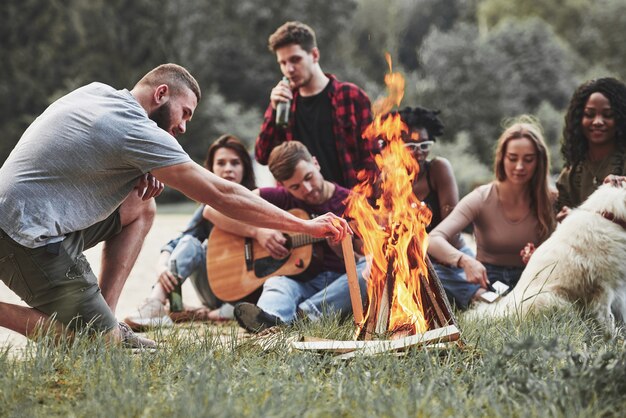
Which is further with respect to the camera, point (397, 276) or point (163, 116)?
point (163, 116)

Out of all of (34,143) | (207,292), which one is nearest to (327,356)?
(34,143)

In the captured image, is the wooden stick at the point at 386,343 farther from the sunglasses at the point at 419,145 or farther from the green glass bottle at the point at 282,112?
the green glass bottle at the point at 282,112

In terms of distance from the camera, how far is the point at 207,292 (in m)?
7.50

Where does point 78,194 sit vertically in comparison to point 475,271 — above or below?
above

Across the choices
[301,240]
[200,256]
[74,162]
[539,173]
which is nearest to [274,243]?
[301,240]

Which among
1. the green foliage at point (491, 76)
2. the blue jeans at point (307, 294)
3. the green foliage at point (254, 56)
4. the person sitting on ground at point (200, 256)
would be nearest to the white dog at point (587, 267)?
the blue jeans at point (307, 294)

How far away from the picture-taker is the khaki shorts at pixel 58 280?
455 cm

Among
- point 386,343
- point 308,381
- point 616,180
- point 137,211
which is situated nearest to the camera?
point 308,381

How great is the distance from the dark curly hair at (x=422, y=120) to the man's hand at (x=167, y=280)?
96.9 inches

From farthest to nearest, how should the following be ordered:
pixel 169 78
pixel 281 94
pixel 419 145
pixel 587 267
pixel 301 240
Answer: pixel 281 94
pixel 419 145
pixel 301 240
pixel 587 267
pixel 169 78

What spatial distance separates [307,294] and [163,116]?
2284mm

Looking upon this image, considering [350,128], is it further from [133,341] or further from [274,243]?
[133,341]

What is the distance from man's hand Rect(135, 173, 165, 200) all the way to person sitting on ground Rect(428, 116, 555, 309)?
95.5 inches

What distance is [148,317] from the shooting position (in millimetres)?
6738
